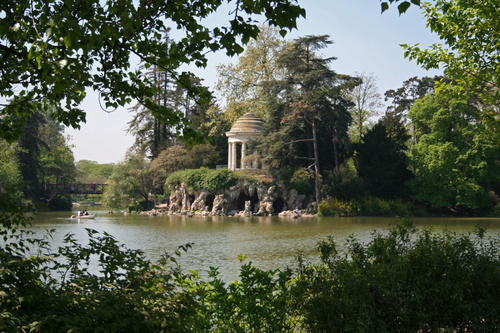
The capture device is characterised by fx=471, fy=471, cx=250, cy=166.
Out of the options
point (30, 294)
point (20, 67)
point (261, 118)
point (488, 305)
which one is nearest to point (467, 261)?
point (488, 305)

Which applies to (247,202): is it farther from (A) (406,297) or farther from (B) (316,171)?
(A) (406,297)

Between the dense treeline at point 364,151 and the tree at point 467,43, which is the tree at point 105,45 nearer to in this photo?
the tree at point 467,43

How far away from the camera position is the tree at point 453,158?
1331 inches

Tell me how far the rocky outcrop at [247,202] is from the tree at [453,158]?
9.08 metres

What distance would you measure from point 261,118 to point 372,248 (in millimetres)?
36890

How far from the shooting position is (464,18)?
10.6 meters

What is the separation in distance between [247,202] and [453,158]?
51.1ft

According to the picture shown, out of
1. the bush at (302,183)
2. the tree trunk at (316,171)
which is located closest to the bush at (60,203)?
the bush at (302,183)

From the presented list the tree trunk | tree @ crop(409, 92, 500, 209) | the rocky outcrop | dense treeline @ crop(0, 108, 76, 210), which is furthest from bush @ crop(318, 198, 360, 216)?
dense treeline @ crop(0, 108, 76, 210)

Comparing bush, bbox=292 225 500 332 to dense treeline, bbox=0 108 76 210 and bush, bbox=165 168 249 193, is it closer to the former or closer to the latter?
dense treeline, bbox=0 108 76 210

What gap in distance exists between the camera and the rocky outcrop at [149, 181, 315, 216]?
3612 centimetres

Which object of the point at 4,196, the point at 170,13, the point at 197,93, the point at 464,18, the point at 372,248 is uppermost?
the point at 464,18

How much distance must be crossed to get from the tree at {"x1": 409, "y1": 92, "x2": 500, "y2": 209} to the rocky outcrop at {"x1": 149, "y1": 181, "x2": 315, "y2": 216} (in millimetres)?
9085

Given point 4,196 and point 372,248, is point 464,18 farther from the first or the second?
point 4,196
